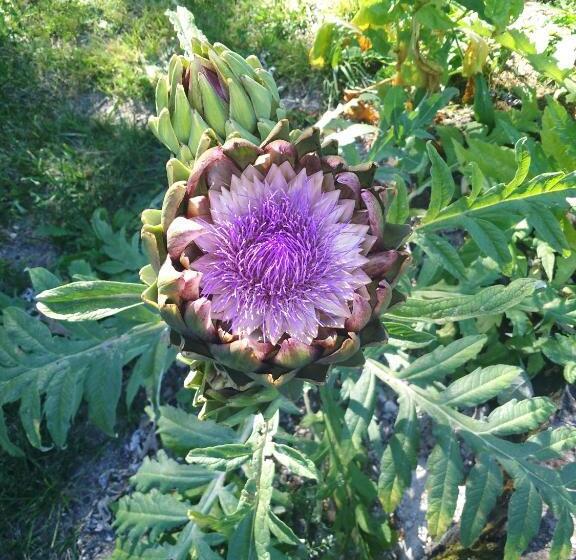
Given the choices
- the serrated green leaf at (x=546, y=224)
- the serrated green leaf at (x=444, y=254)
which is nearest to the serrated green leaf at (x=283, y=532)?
the serrated green leaf at (x=444, y=254)

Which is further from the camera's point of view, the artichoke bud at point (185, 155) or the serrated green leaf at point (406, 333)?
the serrated green leaf at point (406, 333)

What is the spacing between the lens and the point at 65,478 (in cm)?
250

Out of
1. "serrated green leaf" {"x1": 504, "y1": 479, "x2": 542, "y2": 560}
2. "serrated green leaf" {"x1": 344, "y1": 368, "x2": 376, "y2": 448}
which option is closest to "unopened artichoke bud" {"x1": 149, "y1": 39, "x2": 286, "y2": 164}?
"serrated green leaf" {"x1": 344, "y1": 368, "x2": 376, "y2": 448}

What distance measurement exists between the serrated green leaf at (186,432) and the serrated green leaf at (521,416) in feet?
2.64

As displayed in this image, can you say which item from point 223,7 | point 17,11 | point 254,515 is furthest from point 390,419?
point 17,11

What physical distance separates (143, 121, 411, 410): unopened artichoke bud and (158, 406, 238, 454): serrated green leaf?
2.01ft

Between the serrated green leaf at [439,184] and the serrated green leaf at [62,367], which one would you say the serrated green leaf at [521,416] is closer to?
the serrated green leaf at [439,184]

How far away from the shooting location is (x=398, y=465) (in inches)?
69.7

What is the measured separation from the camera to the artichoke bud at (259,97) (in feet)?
4.96

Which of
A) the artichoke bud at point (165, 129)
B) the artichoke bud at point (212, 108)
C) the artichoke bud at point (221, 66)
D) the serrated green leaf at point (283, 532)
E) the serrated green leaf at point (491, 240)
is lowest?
the serrated green leaf at point (283, 532)

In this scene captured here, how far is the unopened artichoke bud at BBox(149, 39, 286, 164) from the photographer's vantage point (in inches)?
59.1

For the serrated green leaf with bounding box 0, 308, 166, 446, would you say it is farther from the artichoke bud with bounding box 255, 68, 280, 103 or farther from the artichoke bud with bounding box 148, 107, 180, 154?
the artichoke bud with bounding box 255, 68, 280, 103

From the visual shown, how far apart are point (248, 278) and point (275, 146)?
32cm

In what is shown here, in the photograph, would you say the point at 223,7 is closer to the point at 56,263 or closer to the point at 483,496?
the point at 56,263
